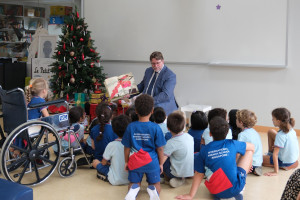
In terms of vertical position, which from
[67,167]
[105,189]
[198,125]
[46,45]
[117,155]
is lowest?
[105,189]

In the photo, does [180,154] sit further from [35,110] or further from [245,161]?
[35,110]

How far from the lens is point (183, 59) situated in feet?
19.3

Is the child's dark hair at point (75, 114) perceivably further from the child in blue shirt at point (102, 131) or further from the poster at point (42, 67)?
the poster at point (42, 67)

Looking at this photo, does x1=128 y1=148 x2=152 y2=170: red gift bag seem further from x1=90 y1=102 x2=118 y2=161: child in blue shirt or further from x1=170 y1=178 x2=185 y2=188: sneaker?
x1=90 y1=102 x2=118 y2=161: child in blue shirt

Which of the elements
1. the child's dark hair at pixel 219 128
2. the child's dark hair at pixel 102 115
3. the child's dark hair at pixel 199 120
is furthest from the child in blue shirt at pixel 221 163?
the child's dark hair at pixel 102 115

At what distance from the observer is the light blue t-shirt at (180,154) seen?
10.7 ft

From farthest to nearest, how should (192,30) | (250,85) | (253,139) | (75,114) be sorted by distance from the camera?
(192,30), (250,85), (75,114), (253,139)

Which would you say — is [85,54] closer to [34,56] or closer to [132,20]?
[132,20]

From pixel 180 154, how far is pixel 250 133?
72cm

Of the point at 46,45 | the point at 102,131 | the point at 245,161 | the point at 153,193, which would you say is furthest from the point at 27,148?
the point at 46,45

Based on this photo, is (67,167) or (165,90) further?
(165,90)

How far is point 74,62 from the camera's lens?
19.6 ft

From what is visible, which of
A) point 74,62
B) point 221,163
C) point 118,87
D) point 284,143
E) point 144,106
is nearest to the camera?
point 221,163

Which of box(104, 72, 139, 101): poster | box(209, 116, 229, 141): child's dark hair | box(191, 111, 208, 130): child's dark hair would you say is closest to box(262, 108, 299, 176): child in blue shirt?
box(191, 111, 208, 130): child's dark hair
